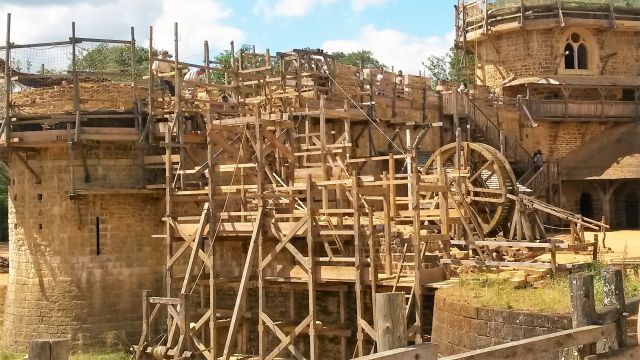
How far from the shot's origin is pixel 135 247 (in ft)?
58.8

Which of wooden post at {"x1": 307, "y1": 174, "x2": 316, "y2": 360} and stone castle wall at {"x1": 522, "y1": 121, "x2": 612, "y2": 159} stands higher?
stone castle wall at {"x1": 522, "y1": 121, "x2": 612, "y2": 159}

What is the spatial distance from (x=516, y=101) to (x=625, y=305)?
21856 mm

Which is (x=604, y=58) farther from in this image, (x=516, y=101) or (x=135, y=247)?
(x=135, y=247)

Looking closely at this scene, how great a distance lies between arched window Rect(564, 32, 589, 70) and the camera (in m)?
29.9

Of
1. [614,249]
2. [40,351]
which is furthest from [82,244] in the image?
[40,351]

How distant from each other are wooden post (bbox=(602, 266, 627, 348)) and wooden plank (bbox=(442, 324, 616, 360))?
12 centimetres

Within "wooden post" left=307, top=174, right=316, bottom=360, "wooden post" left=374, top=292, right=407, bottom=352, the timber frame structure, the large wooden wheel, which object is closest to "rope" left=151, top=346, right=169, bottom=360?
the timber frame structure

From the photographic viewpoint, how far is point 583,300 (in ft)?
22.2

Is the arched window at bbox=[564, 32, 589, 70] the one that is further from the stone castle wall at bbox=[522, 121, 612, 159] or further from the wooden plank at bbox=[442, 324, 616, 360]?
the wooden plank at bbox=[442, 324, 616, 360]

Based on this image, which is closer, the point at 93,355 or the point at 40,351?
the point at 40,351

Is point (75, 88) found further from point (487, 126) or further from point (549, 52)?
point (549, 52)

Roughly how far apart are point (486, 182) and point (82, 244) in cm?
998

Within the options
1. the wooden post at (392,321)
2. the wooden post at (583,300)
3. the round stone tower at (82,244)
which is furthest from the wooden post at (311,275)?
the wooden post at (392,321)

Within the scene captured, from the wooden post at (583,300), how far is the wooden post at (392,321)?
193 cm
